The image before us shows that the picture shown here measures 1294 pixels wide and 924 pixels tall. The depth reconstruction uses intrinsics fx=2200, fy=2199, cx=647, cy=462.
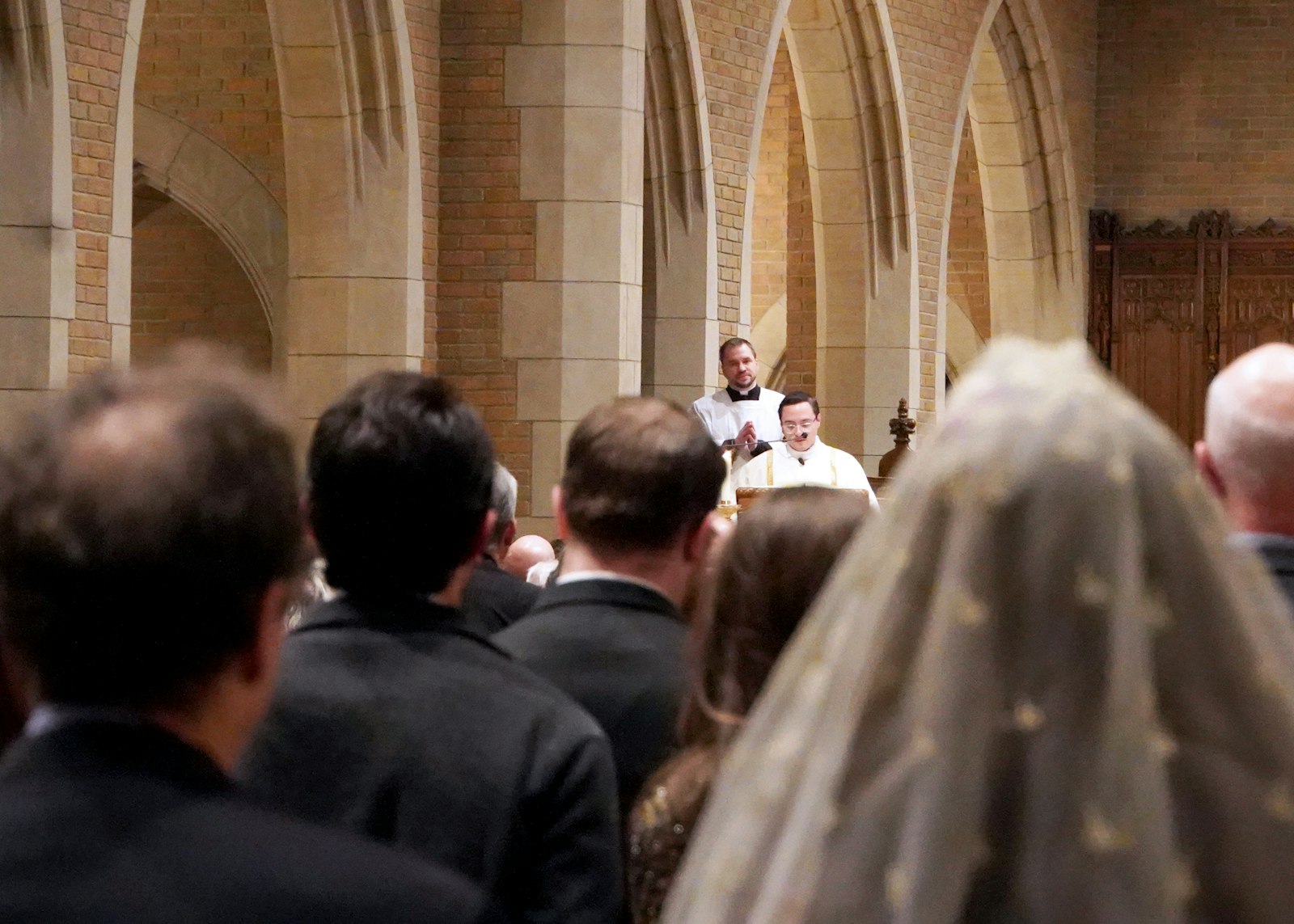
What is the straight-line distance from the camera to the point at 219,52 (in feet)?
42.1

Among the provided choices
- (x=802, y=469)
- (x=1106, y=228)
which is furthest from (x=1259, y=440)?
(x=1106, y=228)

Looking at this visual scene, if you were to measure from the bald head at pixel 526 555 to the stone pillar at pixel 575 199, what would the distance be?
15.9ft

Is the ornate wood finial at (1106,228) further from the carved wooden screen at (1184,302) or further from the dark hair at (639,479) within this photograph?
the dark hair at (639,479)

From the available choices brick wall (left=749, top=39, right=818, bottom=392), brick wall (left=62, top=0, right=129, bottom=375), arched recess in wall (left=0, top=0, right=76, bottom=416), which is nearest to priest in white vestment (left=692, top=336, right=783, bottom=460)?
brick wall (left=62, top=0, right=129, bottom=375)

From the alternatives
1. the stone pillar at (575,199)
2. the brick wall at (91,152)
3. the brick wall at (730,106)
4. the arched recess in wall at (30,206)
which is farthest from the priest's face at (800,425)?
the brick wall at (730,106)

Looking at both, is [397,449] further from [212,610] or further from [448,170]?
[448,170]

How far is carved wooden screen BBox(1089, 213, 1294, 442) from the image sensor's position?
62.1ft

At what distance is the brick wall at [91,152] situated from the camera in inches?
334

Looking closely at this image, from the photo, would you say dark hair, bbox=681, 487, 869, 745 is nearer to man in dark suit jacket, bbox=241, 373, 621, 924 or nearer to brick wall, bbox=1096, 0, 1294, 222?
man in dark suit jacket, bbox=241, 373, 621, 924

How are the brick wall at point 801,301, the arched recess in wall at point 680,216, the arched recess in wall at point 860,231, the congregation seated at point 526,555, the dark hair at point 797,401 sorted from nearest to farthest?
the congregation seated at point 526,555
the dark hair at point 797,401
the arched recess in wall at point 680,216
the arched recess in wall at point 860,231
the brick wall at point 801,301

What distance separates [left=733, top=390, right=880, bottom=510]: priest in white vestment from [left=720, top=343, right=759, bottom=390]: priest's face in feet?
1.59

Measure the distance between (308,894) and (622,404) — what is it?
144cm

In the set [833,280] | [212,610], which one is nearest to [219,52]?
[833,280]

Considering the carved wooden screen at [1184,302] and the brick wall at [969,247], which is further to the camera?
the brick wall at [969,247]
